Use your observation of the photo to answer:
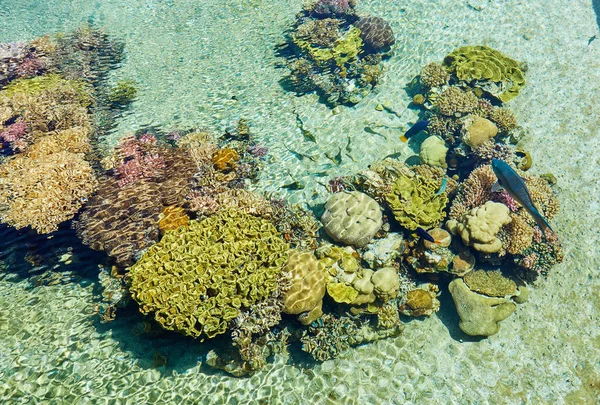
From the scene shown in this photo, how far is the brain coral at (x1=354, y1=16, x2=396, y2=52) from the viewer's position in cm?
1109

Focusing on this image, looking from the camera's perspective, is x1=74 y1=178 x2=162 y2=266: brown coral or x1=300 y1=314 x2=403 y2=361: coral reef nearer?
x1=300 y1=314 x2=403 y2=361: coral reef

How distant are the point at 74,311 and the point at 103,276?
0.76 meters

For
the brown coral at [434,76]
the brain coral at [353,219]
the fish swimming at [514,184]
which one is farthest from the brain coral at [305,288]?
the brown coral at [434,76]

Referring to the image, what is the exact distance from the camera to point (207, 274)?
5441 millimetres

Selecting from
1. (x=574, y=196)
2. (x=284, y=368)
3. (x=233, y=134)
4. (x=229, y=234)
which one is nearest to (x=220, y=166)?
(x=233, y=134)

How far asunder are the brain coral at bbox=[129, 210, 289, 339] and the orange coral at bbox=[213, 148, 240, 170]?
7.55 feet

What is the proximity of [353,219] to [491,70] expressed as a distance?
6.62 m

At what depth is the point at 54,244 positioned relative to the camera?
680cm

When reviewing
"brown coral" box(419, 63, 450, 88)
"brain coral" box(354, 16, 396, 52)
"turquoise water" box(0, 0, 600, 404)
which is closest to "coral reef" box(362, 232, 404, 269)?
"turquoise water" box(0, 0, 600, 404)

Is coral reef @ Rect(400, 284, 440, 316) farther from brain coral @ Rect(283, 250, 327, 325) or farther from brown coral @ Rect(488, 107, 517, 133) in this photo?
brown coral @ Rect(488, 107, 517, 133)

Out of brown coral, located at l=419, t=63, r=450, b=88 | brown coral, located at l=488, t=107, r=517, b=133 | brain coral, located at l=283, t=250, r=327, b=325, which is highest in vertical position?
brown coral, located at l=419, t=63, r=450, b=88

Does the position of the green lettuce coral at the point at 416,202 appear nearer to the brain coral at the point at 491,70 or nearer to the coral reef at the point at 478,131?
the coral reef at the point at 478,131

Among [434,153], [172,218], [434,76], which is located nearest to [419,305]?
[434,153]

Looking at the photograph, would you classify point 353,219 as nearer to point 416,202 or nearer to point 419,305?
point 416,202
